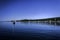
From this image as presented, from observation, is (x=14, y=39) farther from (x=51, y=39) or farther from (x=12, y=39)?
(x=51, y=39)

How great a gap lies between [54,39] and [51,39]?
111 mm

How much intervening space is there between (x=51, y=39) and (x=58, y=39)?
0.24m

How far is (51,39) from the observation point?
11.0 ft

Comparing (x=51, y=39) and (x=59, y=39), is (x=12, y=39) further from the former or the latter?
(x=59, y=39)

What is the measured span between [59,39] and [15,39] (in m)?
1.53

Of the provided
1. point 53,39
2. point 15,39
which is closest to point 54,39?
point 53,39

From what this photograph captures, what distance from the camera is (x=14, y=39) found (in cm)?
332

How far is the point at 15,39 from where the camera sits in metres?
3.33

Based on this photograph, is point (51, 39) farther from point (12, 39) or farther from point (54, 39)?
point (12, 39)

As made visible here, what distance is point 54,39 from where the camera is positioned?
3.38m

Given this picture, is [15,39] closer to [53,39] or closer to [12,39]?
[12,39]

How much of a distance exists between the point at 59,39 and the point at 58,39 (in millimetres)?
34

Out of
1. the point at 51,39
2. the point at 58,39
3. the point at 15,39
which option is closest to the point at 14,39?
the point at 15,39

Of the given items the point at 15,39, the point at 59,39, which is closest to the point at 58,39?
the point at 59,39
